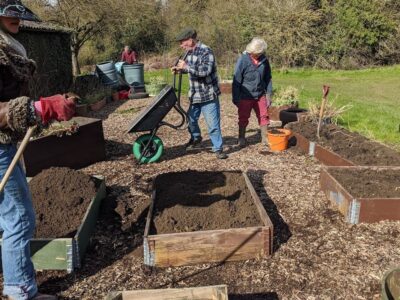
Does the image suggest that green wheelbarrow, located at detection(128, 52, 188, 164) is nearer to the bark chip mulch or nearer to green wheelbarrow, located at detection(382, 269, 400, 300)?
the bark chip mulch

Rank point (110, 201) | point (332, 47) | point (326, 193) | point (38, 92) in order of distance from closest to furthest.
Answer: point (110, 201) → point (326, 193) → point (38, 92) → point (332, 47)

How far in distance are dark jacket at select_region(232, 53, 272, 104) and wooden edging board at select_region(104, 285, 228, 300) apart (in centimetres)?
483

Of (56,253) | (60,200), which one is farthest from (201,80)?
(56,253)

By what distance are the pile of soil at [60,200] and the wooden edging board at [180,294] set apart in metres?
1.30

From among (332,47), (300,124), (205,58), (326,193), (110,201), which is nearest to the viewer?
(110,201)

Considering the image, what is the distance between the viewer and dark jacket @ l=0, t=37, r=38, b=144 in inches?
90.4

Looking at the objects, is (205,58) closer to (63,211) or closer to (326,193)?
(326,193)

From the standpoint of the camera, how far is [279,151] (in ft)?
22.4

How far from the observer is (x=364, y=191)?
175 inches

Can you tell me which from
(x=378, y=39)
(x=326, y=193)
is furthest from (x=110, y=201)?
(x=378, y=39)

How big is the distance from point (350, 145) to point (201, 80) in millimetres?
2614

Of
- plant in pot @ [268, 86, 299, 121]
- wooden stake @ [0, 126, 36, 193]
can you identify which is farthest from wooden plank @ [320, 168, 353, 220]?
plant in pot @ [268, 86, 299, 121]

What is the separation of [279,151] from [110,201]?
3380 millimetres

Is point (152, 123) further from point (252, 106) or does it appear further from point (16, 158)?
point (16, 158)
